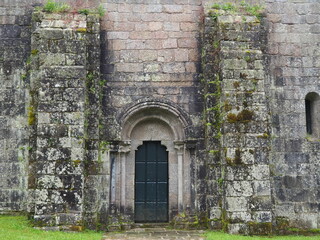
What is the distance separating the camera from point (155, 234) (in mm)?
7941

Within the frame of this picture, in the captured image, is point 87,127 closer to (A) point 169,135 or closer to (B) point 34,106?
(B) point 34,106

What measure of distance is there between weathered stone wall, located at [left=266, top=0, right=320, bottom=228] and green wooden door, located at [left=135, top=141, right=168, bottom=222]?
7.99ft

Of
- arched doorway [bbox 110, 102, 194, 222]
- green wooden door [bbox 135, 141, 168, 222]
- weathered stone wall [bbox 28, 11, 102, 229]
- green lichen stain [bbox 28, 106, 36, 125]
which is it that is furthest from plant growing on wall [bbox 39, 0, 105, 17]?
green wooden door [bbox 135, 141, 168, 222]

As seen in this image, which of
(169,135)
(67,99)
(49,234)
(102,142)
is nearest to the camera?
(49,234)

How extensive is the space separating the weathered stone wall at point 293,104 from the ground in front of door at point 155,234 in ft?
6.82

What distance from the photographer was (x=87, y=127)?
8281 millimetres

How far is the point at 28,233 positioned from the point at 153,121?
3.59m

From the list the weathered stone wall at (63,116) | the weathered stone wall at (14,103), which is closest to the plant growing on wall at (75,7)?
the weathered stone wall at (63,116)

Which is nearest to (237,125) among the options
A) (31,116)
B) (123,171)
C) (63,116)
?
(123,171)

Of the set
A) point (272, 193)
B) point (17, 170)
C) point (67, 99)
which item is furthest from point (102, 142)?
point (272, 193)

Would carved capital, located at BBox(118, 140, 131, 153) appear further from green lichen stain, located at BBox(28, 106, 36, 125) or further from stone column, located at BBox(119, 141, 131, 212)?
green lichen stain, located at BBox(28, 106, 36, 125)

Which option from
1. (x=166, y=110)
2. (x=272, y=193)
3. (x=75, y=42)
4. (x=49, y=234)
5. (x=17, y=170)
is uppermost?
(x=75, y=42)

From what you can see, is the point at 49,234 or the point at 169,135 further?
the point at 169,135

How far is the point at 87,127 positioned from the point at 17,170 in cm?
197
